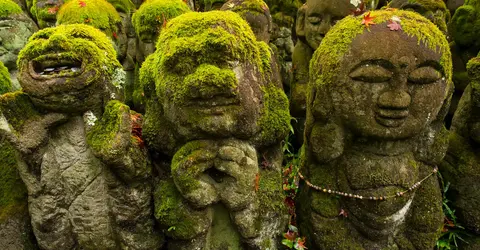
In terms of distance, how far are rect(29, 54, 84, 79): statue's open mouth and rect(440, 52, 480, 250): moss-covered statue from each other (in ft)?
10.7

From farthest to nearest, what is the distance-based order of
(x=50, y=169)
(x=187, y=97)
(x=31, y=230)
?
(x=31, y=230), (x=50, y=169), (x=187, y=97)

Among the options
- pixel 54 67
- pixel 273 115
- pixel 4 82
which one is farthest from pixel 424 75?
pixel 4 82

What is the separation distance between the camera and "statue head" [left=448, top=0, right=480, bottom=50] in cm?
465

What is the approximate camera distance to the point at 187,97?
2469mm

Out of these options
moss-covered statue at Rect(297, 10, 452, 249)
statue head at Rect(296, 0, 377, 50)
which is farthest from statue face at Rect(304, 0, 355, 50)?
moss-covered statue at Rect(297, 10, 452, 249)

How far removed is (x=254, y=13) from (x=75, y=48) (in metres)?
3.15

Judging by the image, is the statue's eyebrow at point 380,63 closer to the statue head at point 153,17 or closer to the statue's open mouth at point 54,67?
the statue's open mouth at point 54,67

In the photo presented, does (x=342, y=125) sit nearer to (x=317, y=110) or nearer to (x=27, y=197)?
(x=317, y=110)

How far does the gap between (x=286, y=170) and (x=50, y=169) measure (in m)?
2.74

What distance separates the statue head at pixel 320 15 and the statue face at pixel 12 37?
13.8ft

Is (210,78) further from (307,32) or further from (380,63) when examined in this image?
(307,32)

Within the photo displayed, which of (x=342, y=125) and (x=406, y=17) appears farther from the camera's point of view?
(x=342, y=125)

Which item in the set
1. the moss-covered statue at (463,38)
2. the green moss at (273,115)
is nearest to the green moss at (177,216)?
the green moss at (273,115)

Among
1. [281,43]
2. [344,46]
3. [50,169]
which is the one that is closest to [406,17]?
[344,46]
